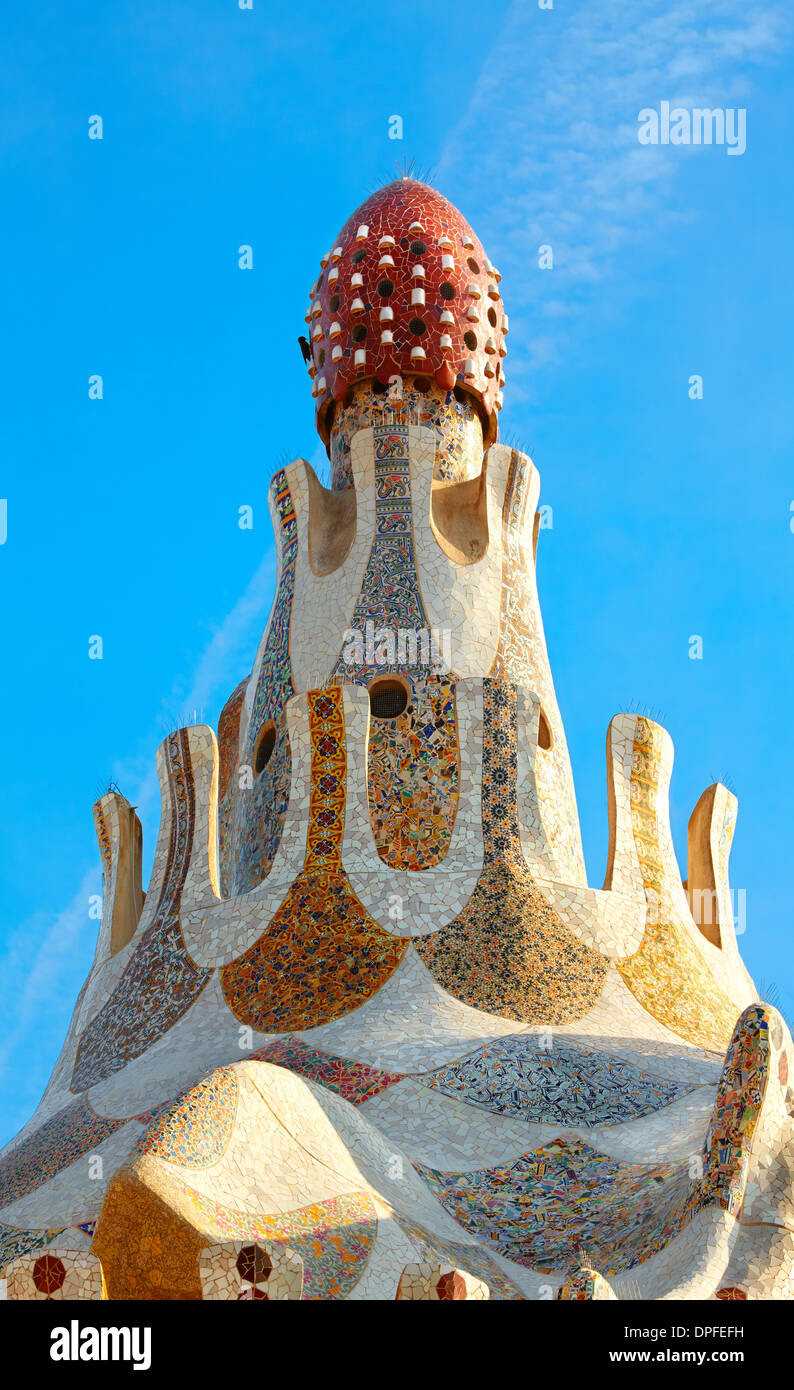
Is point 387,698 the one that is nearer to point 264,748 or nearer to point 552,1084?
point 264,748

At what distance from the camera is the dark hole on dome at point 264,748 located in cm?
1184

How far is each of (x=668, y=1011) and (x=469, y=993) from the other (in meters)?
1.23

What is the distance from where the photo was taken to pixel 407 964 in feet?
32.6


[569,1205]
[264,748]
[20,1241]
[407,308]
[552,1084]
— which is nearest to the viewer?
[569,1205]

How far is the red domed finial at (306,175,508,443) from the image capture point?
41.6ft

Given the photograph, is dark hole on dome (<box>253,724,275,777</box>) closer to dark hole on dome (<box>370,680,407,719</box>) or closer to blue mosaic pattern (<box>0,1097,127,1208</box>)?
dark hole on dome (<box>370,680,407,719</box>)

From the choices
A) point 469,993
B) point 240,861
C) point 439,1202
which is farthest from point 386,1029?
point 240,861

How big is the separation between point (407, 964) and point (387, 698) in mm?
2082

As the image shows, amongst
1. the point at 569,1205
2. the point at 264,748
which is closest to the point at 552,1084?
the point at 569,1205

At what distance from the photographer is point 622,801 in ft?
37.4

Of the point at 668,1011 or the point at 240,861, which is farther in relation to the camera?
the point at 240,861

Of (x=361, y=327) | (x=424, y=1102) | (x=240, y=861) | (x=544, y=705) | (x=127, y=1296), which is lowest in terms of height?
(x=127, y=1296)

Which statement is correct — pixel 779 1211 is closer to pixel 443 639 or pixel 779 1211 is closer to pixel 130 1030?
pixel 130 1030

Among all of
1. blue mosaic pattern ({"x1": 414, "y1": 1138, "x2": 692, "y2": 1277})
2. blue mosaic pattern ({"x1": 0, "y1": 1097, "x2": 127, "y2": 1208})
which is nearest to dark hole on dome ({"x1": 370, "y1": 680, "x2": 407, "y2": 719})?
blue mosaic pattern ({"x1": 0, "y1": 1097, "x2": 127, "y2": 1208})
